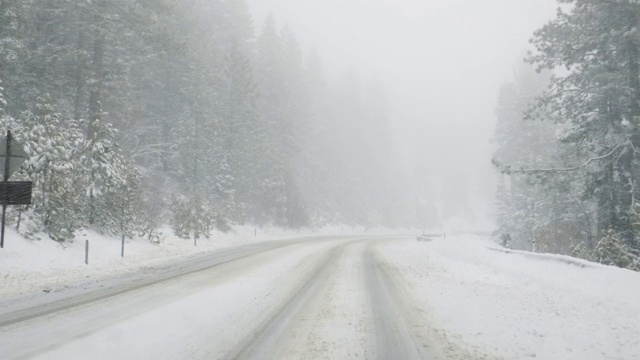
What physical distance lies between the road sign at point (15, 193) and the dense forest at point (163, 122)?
1.57 metres

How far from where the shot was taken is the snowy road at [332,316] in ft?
17.3

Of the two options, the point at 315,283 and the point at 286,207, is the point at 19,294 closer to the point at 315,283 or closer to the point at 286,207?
the point at 315,283

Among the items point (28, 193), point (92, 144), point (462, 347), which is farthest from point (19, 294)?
point (92, 144)

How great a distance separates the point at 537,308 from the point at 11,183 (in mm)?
13951

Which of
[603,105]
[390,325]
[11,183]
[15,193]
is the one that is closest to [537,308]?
[390,325]

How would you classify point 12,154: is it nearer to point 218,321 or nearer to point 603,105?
point 218,321

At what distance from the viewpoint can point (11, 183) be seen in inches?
440

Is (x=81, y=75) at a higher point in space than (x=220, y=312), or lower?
higher

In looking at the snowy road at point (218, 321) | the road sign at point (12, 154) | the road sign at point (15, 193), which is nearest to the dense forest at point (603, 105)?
the snowy road at point (218, 321)

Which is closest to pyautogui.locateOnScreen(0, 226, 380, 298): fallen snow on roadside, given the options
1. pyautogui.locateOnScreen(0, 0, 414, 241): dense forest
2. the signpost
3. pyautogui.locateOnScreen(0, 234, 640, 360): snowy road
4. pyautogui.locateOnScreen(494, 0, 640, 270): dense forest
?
pyautogui.locateOnScreen(0, 0, 414, 241): dense forest

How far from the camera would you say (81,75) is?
2089 centimetres

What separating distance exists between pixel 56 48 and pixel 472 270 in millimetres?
23548

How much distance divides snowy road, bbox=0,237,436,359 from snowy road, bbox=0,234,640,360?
24 millimetres

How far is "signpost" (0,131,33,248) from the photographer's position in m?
11.0
